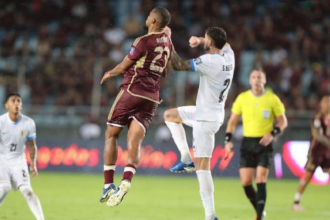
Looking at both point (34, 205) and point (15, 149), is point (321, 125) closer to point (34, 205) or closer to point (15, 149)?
point (15, 149)

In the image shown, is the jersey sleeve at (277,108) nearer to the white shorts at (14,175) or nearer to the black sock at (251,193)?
the black sock at (251,193)

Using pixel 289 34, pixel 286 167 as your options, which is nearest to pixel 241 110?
pixel 286 167

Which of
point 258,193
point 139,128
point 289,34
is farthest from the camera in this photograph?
point 289,34

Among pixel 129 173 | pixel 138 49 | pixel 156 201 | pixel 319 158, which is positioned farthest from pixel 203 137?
pixel 319 158

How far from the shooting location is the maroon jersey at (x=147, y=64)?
30.5 feet

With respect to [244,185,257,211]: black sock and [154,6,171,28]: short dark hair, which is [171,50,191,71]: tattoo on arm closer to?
[154,6,171,28]: short dark hair

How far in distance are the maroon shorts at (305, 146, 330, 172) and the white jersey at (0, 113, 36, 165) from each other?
6.21 meters

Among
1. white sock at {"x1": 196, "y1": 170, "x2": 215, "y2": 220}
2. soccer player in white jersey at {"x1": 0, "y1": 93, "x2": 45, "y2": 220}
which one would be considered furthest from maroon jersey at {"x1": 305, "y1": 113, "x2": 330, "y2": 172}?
soccer player in white jersey at {"x1": 0, "y1": 93, "x2": 45, "y2": 220}

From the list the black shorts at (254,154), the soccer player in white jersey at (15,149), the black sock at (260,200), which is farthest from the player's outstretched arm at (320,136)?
the soccer player in white jersey at (15,149)

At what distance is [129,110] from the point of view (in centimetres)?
958

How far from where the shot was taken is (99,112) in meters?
21.6

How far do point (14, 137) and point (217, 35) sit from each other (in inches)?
140

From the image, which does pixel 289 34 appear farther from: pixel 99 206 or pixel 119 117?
pixel 119 117

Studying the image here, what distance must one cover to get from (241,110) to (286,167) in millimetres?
9407
